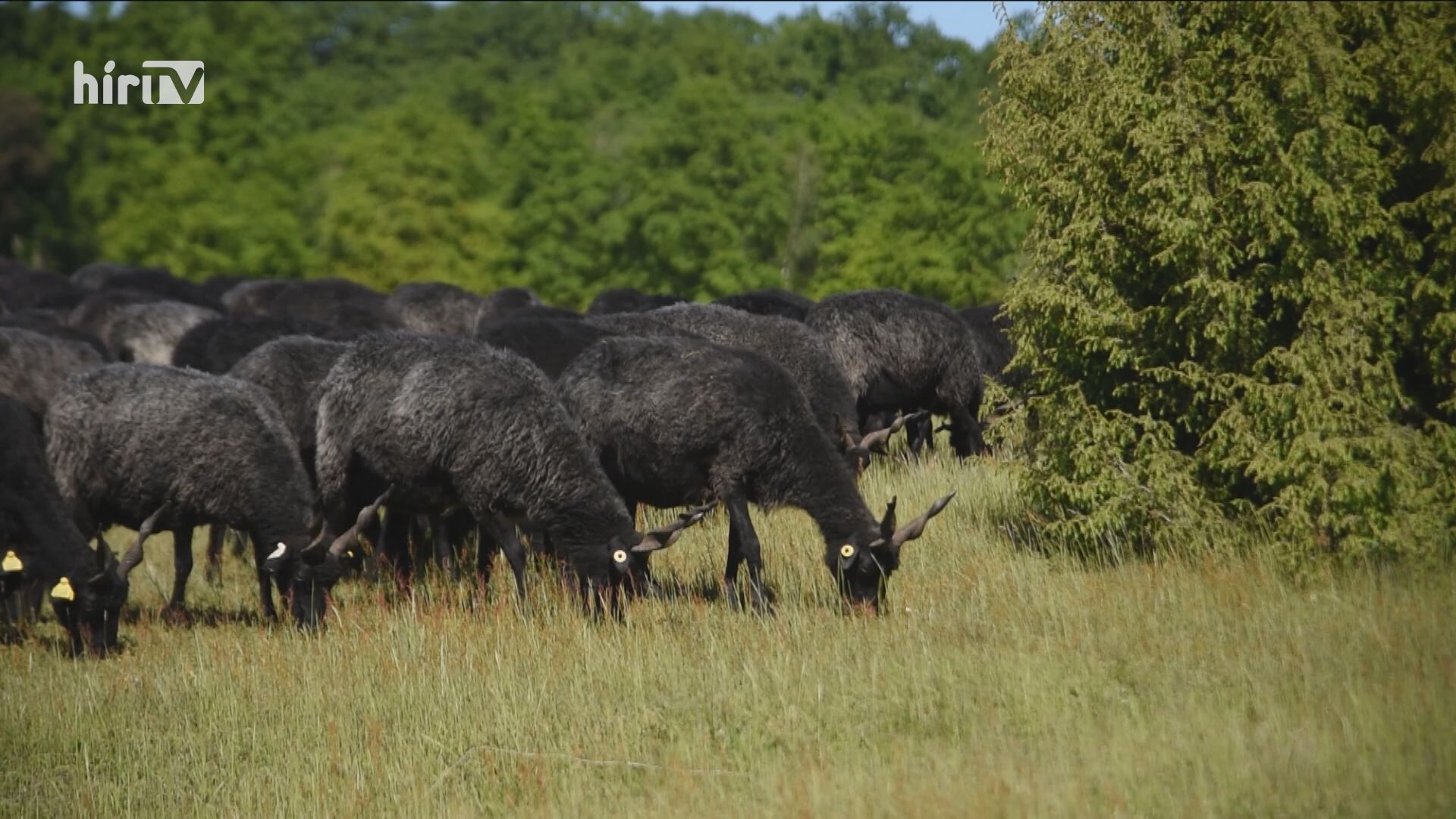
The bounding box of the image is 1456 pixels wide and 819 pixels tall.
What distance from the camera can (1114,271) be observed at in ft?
40.0

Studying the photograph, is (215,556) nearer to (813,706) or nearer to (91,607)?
(91,607)

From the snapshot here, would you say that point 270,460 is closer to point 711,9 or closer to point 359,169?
point 359,169

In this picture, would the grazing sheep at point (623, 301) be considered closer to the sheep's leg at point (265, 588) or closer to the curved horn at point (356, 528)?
the sheep's leg at point (265, 588)

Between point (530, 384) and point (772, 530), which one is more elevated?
point (530, 384)

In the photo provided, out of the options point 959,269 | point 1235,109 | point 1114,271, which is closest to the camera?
point 1235,109

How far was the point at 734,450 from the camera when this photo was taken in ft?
38.9

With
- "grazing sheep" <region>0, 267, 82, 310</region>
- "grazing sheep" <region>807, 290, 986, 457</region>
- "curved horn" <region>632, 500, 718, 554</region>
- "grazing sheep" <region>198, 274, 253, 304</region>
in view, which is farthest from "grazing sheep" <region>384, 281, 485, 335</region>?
"curved horn" <region>632, 500, 718, 554</region>

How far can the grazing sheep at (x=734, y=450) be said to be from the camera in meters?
11.4

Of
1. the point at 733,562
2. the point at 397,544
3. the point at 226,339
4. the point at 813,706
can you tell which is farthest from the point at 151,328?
the point at 813,706

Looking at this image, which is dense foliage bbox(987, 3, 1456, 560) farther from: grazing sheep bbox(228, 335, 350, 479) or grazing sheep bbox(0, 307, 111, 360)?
grazing sheep bbox(0, 307, 111, 360)

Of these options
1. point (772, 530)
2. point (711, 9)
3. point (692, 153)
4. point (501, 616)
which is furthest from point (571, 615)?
point (711, 9)

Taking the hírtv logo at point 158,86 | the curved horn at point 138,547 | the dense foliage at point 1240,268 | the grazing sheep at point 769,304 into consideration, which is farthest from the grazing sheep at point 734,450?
the hírtv logo at point 158,86

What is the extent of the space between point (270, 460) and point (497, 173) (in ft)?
172

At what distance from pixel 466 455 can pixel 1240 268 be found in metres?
6.06
